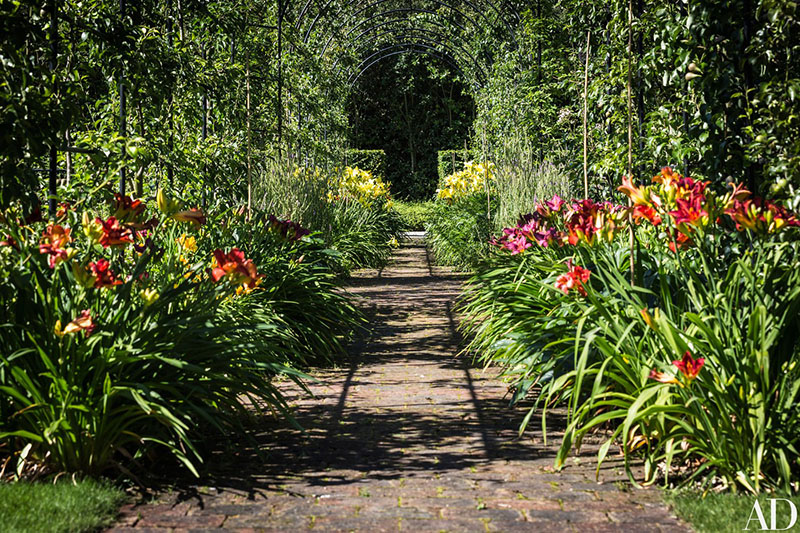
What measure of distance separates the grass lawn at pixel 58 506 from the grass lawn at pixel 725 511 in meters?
1.77

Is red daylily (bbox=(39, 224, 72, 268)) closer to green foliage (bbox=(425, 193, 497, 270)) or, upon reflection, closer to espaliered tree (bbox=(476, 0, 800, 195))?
espaliered tree (bbox=(476, 0, 800, 195))

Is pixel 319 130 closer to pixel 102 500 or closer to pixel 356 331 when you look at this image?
pixel 356 331

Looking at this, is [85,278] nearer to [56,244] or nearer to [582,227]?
[56,244]

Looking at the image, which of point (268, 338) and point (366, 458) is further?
point (268, 338)

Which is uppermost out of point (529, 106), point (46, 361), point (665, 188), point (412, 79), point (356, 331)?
point (412, 79)

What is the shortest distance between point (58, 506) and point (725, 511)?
2.03m

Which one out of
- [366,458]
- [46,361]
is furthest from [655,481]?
[46,361]

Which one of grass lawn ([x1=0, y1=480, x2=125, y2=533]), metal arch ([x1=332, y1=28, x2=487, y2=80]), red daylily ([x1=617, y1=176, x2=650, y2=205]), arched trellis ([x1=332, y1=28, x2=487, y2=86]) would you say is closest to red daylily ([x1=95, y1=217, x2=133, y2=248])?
grass lawn ([x1=0, y1=480, x2=125, y2=533])

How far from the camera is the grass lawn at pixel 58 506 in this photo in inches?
93.0

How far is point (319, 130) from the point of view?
1157cm

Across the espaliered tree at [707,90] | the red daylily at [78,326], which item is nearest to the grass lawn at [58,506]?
the red daylily at [78,326]

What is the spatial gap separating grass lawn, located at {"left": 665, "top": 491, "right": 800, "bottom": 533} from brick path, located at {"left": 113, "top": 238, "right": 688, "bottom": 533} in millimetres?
49

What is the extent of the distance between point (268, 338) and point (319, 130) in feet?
25.5

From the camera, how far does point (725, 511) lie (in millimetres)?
2520
